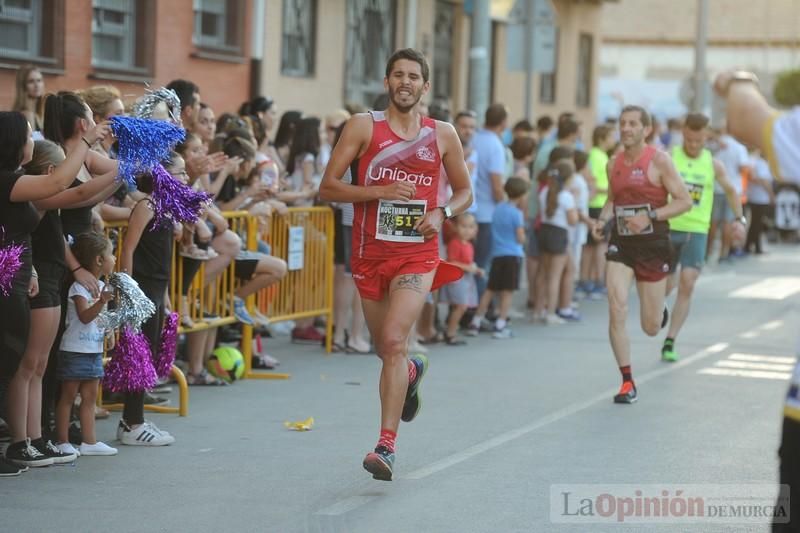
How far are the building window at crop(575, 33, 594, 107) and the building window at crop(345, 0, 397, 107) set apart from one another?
11.3 m

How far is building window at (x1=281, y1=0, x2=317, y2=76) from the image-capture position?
753 inches

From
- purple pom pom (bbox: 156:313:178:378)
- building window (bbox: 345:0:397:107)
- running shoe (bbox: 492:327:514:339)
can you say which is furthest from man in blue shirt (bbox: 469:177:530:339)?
building window (bbox: 345:0:397:107)

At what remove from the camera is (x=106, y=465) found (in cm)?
814

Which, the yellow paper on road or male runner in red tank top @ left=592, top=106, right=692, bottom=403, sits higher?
male runner in red tank top @ left=592, top=106, right=692, bottom=403

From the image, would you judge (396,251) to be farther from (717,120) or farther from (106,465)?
(717,120)

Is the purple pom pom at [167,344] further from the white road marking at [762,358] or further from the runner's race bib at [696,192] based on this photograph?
the white road marking at [762,358]

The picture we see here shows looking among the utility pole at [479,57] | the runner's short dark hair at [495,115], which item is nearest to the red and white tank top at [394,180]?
the runner's short dark hair at [495,115]

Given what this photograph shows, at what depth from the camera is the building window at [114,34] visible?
15.4m

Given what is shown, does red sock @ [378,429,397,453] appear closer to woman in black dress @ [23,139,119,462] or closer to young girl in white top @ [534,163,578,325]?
woman in black dress @ [23,139,119,462]

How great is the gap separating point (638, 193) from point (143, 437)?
174 inches

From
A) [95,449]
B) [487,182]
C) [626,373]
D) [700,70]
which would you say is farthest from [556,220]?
[700,70]

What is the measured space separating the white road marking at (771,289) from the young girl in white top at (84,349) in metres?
12.5

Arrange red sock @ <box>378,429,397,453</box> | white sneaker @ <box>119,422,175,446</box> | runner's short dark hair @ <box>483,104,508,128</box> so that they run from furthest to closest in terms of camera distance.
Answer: runner's short dark hair @ <box>483,104,508,128</box> < white sneaker @ <box>119,422,175,446</box> < red sock @ <box>378,429,397,453</box>

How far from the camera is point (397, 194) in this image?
788 centimetres
